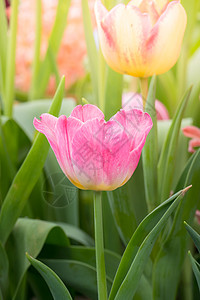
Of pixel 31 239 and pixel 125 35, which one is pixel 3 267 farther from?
pixel 125 35

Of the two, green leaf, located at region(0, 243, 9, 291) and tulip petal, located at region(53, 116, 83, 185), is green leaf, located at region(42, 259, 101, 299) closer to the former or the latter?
green leaf, located at region(0, 243, 9, 291)

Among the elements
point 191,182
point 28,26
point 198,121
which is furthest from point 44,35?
point 191,182

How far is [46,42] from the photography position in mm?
766

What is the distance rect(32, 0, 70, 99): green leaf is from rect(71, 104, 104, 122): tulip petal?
11.1 inches

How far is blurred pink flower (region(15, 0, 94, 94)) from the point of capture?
29.2 inches

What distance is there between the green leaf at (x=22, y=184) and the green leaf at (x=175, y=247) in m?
0.12

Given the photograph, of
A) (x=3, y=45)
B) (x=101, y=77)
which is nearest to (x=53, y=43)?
(x=3, y=45)

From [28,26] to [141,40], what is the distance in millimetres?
461

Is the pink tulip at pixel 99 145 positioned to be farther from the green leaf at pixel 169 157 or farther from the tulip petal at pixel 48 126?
the green leaf at pixel 169 157

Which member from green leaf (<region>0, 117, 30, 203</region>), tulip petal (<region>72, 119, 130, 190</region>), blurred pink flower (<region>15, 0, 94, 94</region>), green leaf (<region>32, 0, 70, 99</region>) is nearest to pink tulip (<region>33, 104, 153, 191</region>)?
tulip petal (<region>72, 119, 130, 190</region>)

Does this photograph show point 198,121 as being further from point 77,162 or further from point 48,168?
point 77,162

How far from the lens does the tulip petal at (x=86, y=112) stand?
304mm

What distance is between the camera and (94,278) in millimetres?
415

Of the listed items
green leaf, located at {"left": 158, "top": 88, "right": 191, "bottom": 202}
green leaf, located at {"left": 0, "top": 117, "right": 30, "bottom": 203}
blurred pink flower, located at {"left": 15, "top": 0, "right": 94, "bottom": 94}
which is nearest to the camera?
green leaf, located at {"left": 158, "top": 88, "right": 191, "bottom": 202}
